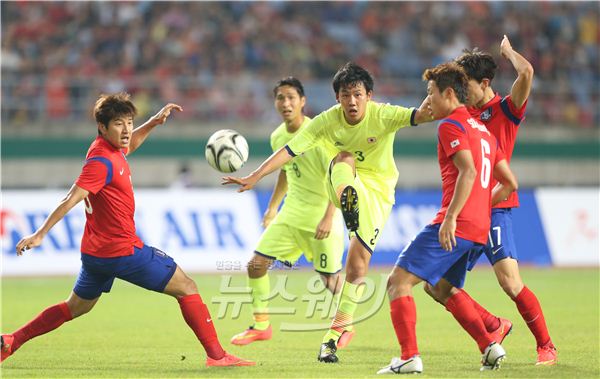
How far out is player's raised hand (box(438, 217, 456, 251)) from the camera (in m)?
6.91

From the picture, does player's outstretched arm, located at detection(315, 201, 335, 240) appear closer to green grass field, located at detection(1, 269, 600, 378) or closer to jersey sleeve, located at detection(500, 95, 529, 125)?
green grass field, located at detection(1, 269, 600, 378)

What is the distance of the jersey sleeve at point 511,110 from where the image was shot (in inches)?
323

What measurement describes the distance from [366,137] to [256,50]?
16.2 metres

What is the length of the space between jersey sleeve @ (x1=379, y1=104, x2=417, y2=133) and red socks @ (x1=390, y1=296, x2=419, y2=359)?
1840 millimetres

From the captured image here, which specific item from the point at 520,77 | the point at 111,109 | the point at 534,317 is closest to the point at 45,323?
the point at 111,109

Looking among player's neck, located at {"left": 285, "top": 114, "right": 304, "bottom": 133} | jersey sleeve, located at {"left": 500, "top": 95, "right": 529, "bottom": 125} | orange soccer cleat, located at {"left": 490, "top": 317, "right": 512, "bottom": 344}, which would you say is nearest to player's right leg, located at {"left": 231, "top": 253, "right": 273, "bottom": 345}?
player's neck, located at {"left": 285, "top": 114, "right": 304, "bottom": 133}

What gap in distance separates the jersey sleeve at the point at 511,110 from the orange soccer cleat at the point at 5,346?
451 cm

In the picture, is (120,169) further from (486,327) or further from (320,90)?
(320,90)

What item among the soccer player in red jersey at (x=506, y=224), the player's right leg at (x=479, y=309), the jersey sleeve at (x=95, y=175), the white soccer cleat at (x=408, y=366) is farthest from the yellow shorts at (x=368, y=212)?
the jersey sleeve at (x=95, y=175)

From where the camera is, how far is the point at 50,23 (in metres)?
24.2

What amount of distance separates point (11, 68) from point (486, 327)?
17.1 m

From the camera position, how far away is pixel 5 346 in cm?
795

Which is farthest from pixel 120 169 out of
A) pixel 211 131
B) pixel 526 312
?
pixel 211 131

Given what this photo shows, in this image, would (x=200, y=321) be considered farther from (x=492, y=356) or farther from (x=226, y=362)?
(x=492, y=356)
